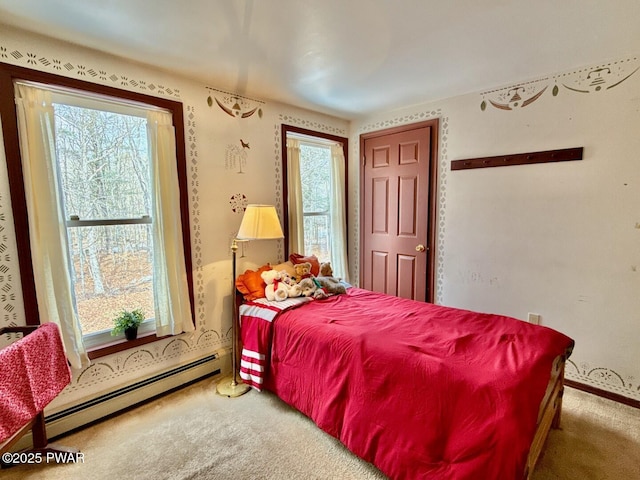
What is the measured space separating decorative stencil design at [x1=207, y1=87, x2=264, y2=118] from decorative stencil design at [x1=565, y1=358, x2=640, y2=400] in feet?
11.0

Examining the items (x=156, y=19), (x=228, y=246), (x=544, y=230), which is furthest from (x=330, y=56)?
(x=544, y=230)

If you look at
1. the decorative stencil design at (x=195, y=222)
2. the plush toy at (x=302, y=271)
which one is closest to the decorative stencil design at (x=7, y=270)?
the decorative stencil design at (x=195, y=222)

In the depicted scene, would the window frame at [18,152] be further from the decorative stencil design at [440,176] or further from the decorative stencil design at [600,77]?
the decorative stencil design at [600,77]

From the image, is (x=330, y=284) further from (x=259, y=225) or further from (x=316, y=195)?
(x=316, y=195)

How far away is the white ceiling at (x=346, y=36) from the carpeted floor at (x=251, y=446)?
2.38 metres

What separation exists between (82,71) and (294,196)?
1.82 m

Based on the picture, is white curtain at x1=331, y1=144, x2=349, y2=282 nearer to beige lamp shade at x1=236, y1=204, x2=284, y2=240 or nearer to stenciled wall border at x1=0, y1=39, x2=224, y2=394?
beige lamp shade at x1=236, y1=204, x2=284, y2=240

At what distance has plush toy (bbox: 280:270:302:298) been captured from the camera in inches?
99.4

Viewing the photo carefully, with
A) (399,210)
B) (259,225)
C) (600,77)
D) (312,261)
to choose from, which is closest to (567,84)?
(600,77)

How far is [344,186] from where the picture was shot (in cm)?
372

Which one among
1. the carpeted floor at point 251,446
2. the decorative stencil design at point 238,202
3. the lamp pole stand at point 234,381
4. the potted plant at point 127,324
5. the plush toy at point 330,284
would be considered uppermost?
the decorative stencil design at point 238,202

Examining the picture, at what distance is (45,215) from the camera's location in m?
1.84

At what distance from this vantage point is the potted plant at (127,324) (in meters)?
2.20

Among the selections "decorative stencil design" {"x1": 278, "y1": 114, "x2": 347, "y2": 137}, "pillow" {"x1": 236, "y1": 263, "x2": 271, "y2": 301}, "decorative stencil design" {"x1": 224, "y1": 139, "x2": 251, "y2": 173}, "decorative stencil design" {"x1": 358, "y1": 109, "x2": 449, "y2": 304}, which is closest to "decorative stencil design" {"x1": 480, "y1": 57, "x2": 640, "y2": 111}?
"decorative stencil design" {"x1": 358, "y1": 109, "x2": 449, "y2": 304}
